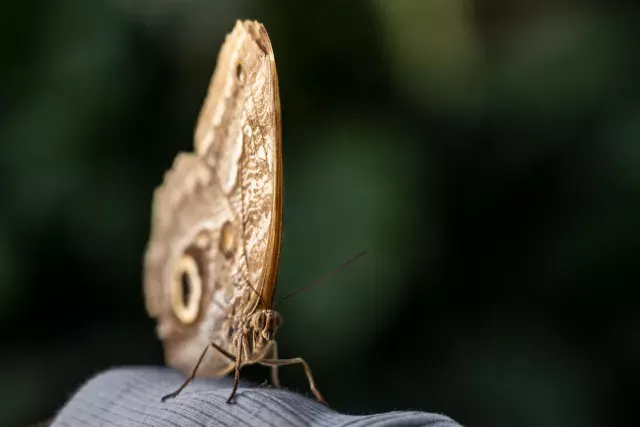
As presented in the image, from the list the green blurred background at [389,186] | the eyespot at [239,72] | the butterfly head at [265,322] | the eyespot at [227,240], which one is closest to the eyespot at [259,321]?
the butterfly head at [265,322]

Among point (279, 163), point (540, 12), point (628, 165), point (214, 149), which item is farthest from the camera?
point (540, 12)

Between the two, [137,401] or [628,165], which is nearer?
[137,401]

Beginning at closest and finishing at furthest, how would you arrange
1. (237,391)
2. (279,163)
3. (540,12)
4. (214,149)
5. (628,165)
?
(237,391) → (279,163) → (214,149) → (628,165) → (540,12)

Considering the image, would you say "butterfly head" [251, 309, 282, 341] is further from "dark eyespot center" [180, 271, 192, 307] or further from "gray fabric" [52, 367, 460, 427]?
"dark eyespot center" [180, 271, 192, 307]

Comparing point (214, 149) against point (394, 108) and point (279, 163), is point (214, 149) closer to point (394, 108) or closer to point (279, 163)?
point (279, 163)

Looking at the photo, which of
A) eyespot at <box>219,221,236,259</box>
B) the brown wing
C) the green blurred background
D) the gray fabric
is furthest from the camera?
the green blurred background

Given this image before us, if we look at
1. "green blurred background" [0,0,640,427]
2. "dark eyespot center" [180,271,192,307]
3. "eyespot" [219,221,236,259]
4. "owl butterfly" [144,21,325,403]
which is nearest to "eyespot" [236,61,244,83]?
"owl butterfly" [144,21,325,403]

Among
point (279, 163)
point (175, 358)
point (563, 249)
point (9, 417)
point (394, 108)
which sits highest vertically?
point (394, 108)

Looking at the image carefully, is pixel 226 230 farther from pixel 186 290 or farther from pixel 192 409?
pixel 192 409

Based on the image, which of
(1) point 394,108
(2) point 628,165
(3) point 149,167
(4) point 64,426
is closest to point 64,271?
(3) point 149,167
